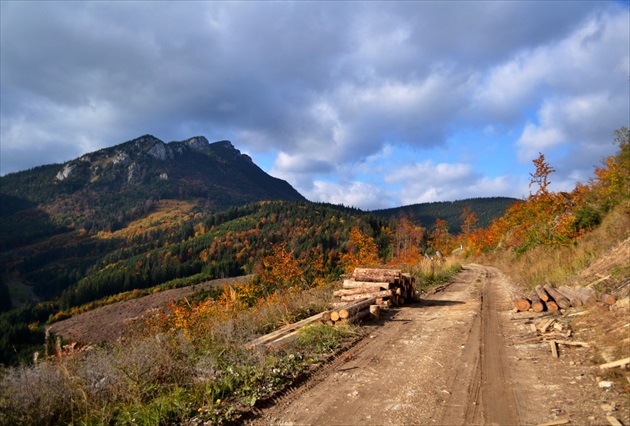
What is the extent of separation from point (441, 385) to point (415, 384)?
396mm

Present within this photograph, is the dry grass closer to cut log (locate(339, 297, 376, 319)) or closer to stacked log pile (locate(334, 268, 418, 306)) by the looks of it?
stacked log pile (locate(334, 268, 418, 306))

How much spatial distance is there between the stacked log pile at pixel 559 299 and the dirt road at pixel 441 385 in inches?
69.6

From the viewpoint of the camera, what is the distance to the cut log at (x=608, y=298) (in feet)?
25.7

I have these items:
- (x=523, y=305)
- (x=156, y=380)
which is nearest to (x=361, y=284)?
(x=523, y=305)

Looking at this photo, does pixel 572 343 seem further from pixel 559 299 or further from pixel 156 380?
pixel 156 380

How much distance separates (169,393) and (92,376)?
1224 mm

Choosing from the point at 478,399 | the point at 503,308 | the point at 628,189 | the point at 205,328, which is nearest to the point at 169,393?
the point at 205,328

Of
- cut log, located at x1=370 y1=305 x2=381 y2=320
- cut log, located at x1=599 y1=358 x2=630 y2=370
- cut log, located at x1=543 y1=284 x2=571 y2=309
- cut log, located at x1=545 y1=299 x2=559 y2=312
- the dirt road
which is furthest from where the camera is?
cut log, located at x1=370 y1=305 x2=381 y2=320

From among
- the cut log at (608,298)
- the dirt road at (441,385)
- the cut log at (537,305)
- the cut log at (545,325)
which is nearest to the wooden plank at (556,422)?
the dirt road at (441,385)

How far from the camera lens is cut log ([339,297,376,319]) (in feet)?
30.7

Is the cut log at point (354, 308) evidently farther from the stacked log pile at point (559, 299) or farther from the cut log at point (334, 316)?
the stacked log pile at point (559, 299)

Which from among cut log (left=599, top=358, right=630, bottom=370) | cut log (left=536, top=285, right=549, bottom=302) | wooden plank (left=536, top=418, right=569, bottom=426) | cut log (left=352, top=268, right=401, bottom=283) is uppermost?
cut log (left=352, top=268, right=401, bottom=283)

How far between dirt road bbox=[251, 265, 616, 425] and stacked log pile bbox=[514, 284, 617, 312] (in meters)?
1.77

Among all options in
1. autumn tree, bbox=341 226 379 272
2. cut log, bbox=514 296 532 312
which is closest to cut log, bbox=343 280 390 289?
cut log, bbox=514 296 532 312
